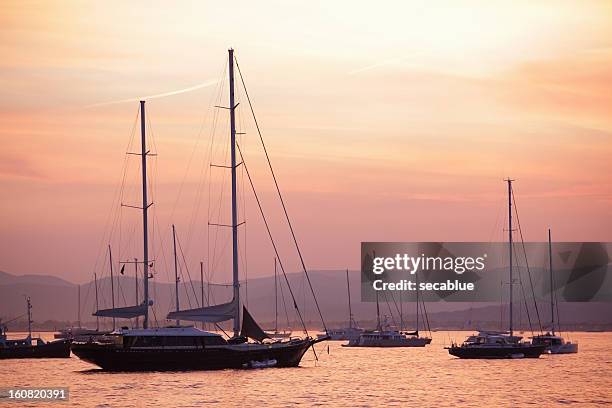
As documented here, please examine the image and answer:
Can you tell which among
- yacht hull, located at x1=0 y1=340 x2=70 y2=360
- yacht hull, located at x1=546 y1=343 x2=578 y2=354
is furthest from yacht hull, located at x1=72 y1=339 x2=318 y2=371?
yacht hull, located at x1=546 y1=343 x2=578 y2=354

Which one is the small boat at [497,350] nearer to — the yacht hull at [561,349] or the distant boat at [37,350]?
the yacht hull at [561,349]

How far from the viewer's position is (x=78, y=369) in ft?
409

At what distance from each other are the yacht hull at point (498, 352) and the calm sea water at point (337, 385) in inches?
125

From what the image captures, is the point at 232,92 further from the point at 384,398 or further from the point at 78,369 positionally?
the point at 78,369

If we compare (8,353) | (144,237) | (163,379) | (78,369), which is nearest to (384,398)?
(163,379)

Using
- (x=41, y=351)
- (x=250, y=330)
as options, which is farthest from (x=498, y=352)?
(x=41, y=351)

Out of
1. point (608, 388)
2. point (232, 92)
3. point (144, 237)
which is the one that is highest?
point (232, 92)

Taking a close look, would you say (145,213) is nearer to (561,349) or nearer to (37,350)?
(37,350)

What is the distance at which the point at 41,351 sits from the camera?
147 m

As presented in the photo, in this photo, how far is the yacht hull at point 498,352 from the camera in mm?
139375

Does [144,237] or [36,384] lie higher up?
[144,237]

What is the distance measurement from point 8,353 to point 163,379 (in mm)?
52647

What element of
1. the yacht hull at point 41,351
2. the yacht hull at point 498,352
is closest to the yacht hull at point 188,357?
the yacht hull at point 498,352

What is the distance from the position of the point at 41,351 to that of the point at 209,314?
170ft
